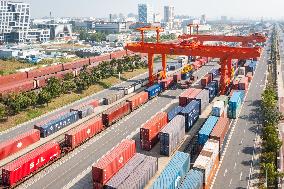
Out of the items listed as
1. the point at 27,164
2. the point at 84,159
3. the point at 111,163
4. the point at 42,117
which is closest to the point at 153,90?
the point at 42,117

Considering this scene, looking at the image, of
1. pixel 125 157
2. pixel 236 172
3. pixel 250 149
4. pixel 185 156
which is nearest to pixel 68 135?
pixel 125 157

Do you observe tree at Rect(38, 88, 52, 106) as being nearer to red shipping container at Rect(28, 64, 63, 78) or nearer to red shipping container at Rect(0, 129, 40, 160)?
red shipping container at Rect(0, 129, 40, 160)

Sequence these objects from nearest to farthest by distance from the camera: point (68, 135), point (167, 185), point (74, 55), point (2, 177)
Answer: point (167, 185) < point (2, 177) < point (68, 135) < point (74, 55)

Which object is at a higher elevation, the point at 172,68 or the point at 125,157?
the point at 172,68

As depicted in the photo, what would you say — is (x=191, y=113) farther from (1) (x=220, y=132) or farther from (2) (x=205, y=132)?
(1) (x=220, y=132)

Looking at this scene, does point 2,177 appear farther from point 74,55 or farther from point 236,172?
point 74,55

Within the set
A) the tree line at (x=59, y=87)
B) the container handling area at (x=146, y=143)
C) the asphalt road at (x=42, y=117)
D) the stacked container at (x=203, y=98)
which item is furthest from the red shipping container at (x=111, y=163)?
the tree line at (x=59, y=87)

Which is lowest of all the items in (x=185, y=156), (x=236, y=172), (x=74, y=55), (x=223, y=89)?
(x=236, y=172)

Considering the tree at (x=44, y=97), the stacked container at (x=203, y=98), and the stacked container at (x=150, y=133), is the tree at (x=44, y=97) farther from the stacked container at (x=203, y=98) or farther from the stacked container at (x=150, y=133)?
the stacked container at (x=203, y=98)
